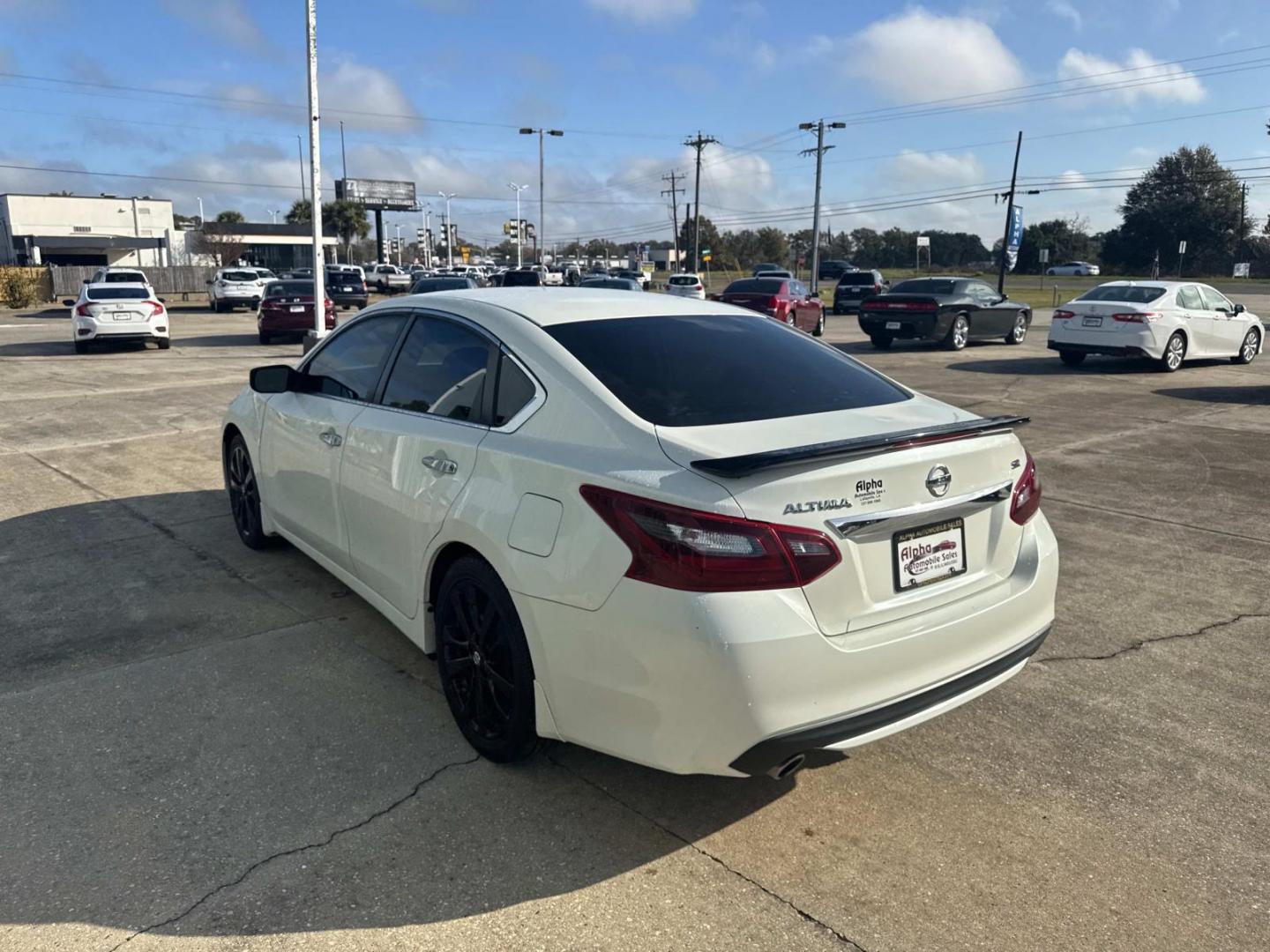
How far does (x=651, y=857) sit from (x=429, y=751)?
100cm

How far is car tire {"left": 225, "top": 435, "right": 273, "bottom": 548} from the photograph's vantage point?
221 inches

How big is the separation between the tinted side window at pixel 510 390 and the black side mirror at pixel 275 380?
184cm

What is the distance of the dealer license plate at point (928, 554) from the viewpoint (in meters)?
2.85

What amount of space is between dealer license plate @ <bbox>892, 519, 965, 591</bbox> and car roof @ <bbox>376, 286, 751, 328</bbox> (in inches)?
58.1

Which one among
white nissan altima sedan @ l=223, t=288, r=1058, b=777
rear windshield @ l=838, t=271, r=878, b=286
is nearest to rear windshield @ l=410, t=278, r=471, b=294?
rear windshield @ l=838, t=271, r=878, b=286

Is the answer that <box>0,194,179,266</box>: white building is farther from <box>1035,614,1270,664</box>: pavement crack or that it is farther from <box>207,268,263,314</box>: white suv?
<box>1035,614,1270,664</box>: pavement crack

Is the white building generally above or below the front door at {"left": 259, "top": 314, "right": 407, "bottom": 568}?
above

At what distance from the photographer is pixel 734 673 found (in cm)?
256

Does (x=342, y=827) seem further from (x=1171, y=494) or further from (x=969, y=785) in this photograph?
(x=1171, y=494)

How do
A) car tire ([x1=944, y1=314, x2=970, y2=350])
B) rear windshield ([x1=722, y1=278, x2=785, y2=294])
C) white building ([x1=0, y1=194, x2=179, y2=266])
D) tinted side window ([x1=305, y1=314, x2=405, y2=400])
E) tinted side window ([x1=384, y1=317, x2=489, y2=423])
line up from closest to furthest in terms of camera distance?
tinted side window ([x1=384, y1=317, x2=489, y2=423])
tinted side window ([x1=305, y1=314, x2=405, y2=400])
car tire ([x1=944, y1=314, x2=970, y2=350])
rear windshield ([x1=722, y1=278, x2=785, y2=294])
white building ([x1=0, y1=194, x2=179, y2=266])

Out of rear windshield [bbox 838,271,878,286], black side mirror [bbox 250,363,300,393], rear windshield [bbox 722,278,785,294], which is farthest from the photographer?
rear windshield [bbox 838,271,878,286]

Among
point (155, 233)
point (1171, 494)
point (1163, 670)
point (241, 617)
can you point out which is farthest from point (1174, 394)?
point (155, 233)

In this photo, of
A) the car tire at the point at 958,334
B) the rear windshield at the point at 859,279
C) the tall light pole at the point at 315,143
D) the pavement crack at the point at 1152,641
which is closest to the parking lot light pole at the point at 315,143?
the tall light pole at the point at 315,143

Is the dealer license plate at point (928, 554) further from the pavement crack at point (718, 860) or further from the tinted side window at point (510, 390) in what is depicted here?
the tinted side window at point (510, 390)
